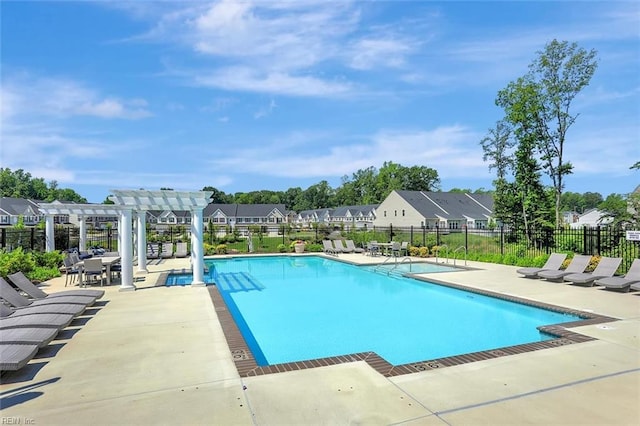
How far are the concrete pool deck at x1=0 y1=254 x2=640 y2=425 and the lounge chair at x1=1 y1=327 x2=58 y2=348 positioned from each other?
11.4 inches

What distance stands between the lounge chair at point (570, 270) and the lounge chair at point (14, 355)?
12.4m

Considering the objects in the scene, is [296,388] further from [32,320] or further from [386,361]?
[32,320]

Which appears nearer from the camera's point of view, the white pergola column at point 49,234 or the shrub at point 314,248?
the white pergola column at point 49,234

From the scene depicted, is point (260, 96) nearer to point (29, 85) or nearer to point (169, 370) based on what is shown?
point (29, 85)

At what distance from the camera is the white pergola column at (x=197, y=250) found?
11148mm

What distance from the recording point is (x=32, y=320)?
224 inches

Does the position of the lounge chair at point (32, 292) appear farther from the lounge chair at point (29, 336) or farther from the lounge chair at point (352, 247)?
the lounge chair at point (352, 247)

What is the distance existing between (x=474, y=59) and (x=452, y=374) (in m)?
13.7

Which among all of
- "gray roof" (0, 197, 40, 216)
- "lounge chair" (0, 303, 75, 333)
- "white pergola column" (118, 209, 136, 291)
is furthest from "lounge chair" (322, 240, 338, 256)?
"gray roof" (0, 197, 40, 216)

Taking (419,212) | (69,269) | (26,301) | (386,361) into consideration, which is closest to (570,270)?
(386,361)

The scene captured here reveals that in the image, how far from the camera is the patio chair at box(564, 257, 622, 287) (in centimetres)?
1052

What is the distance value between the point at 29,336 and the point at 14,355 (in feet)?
2.46

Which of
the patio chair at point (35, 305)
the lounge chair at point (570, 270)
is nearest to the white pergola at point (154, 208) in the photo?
the patio chair at point (35, 305)

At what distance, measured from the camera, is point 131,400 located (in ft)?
12.5
